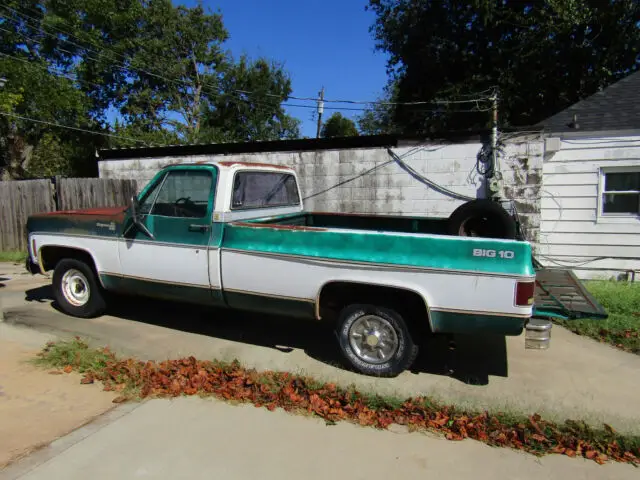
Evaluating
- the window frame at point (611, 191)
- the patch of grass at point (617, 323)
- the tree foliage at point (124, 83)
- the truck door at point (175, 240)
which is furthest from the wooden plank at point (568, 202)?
the tree foliage at point (124, 83)

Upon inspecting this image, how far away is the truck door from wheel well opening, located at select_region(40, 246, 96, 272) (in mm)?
772

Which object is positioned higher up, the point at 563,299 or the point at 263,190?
the point at 263,190

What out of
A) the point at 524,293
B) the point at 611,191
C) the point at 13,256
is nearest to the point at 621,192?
the point at 611,191

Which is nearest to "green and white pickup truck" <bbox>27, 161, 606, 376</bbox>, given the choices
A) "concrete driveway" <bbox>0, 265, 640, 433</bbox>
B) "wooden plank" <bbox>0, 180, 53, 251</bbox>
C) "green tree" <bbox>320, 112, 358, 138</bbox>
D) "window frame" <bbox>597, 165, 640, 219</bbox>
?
"concrete driveway" <bbox>0, 265, 640, 433</bbox>

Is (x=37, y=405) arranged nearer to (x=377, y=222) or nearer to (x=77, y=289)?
(x=77, y=289)

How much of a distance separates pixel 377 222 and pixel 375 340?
6.06 ft

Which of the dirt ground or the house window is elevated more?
the house window

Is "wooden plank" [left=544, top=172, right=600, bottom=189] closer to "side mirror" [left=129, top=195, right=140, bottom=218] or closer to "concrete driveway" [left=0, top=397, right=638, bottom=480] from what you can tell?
"concrete driveway" [left=0, top=397, right=638, bottom=480]

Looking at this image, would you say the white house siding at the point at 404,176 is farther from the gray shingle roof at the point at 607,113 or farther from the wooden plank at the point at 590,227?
the gray shingle roof at the point at 607,113

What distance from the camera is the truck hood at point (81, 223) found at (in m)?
5.05

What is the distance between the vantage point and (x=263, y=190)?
5.23m

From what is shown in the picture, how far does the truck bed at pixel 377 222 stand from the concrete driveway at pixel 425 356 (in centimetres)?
128

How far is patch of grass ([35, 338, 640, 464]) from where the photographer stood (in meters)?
3.07

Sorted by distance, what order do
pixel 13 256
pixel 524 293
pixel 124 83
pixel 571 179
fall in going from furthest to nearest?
pixel 124 83, pixel 13 256, pixel 571 179, pixel 524 293
